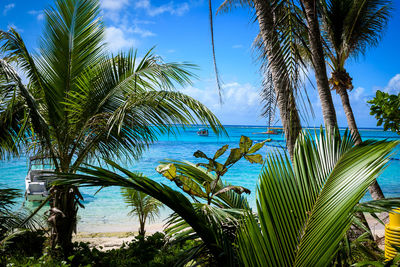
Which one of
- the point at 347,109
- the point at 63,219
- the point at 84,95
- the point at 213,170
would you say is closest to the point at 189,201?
the point at 213,170

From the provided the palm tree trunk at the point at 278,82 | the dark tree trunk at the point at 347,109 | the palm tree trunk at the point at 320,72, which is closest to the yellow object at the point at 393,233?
the palm tree trunk at the point at 278,82

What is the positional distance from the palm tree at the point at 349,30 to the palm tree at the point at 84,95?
484 cm

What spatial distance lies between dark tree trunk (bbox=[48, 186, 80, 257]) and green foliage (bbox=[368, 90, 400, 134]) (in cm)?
397

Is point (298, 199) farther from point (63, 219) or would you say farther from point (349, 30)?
point (349, 30)

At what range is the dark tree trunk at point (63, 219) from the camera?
3.92 meters

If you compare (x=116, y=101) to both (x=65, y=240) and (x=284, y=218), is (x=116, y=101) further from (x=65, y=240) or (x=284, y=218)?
(x=284, y=218)

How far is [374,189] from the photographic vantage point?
5312 millimetres

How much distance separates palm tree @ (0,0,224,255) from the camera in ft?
12.1

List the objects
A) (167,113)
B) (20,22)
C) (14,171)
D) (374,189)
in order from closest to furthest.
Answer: (167,113) → (374,189) → (14,171) → (20,22)

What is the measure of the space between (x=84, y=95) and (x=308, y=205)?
144 inches

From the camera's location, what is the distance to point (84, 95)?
14.1ft

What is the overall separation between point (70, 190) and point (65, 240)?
679 millimetres

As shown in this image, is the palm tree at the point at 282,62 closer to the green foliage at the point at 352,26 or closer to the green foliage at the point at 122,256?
the green foliage at the point at 122,256

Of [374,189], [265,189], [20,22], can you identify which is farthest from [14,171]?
[20,22]
